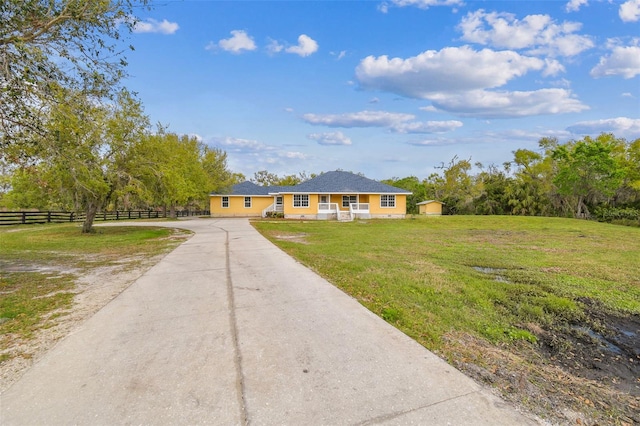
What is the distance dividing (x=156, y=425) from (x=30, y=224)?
2798 cm

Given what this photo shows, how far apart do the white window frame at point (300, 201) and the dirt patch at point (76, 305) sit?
21.2 m

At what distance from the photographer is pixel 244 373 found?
2.84 meters

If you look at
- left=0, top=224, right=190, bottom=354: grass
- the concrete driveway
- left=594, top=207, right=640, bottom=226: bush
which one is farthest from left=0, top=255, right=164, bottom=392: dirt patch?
left=594, top=207, right=640, bottom=226: bush

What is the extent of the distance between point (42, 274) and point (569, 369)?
933 centimetres

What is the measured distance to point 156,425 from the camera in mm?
2215

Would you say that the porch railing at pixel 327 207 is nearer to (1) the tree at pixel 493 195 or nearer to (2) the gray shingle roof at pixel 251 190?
(2) the gray shingle roof at pixel 251 190

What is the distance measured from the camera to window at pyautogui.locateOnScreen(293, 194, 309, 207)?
30.2 m

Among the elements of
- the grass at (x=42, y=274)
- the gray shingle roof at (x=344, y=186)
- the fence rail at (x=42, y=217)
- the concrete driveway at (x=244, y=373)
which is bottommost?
the concrete driveway at (x=244, y=373)

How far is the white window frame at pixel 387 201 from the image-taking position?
98.8ft

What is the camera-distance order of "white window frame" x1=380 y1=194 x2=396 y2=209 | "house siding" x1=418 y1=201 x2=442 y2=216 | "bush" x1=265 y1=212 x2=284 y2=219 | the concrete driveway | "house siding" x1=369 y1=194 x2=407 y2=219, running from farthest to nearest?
"house siding" x1=418 y1=201 x2=442 y2=216, "bush" x1=265 y1=212 x2=284 y2=219, "white window frame" x1=380 y1=194 x2=396 y2=209, "house siding" x1=369 y1=194 x2=407 y2=219, the concrete driveway

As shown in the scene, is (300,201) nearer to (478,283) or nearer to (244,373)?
(478,283)

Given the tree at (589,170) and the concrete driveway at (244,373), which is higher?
the tree at (589,170)

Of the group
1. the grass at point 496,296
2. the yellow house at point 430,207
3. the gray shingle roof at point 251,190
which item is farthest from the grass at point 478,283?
the yellow house at point 430,207

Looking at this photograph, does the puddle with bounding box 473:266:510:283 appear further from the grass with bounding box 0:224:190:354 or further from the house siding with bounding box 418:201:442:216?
the house siding with bounding box 418:201:442:216
